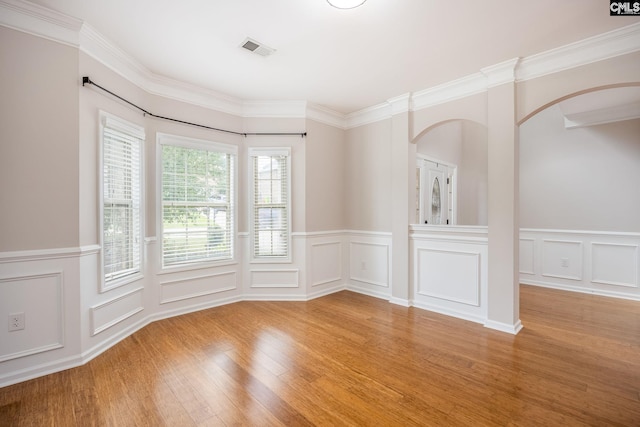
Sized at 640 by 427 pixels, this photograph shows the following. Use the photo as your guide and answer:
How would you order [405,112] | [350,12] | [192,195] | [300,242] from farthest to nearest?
[300,242] < [405,112] < [192,195] < [350,12]

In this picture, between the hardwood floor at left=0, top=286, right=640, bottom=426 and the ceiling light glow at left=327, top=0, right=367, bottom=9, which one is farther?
the ceiling light glow at left=327, top=0, right=367, bottom=9

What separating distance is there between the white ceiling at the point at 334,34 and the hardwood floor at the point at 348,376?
297 cm

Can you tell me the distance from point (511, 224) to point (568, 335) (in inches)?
52.6

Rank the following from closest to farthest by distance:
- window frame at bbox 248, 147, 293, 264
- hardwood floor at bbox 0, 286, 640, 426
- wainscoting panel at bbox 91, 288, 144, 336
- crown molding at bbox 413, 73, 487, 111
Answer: hardwood floor at bbox 0, 286, 640, 426 → wainscoting panel at bbox 91, 288, 144, 336 → crown molding at bbox 413, 73, 487, 111 → window frame at bbox 248, 147, 293, 264

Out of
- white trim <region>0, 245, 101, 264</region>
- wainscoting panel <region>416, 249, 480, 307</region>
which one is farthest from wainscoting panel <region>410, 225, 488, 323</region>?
white trim <region>0, 245, 101, 264</region>

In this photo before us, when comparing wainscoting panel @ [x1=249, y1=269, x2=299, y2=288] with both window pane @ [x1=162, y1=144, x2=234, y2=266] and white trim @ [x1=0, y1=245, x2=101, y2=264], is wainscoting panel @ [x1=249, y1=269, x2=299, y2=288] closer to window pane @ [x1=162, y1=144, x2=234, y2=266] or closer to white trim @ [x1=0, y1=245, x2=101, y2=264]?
window pane @ [x1=162, y1=144, x2=234, y2=266]

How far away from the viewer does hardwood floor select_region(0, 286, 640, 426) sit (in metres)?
1.95

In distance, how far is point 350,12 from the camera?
2.41 metres

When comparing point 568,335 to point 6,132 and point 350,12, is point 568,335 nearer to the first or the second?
point 350,12

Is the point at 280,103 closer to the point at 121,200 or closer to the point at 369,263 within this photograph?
the point at 121,200

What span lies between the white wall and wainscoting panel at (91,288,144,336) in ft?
20.8

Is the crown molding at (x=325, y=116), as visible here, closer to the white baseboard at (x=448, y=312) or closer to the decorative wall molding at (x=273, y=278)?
the decorative wall molding at (x=273, y=278)

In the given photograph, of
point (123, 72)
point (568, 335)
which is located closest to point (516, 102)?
point (568, 335)

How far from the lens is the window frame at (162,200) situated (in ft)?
11.8
